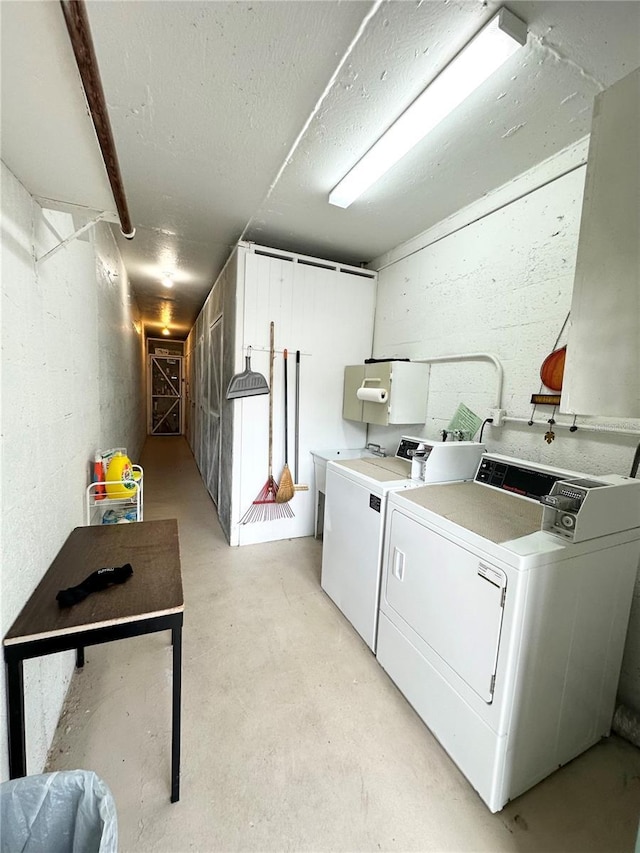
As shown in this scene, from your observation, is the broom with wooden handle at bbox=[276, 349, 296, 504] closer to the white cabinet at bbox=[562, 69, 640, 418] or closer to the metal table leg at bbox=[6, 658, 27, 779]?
the metal table leg at bbox=[6, 658, 27, 779]

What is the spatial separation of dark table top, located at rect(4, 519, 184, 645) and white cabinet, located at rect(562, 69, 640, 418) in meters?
1.46

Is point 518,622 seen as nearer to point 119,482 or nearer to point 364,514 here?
point 364,514

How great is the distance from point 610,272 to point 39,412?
1912 millimetres

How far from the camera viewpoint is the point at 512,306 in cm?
215

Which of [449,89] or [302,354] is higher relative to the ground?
[449,89]

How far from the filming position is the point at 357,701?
170cm

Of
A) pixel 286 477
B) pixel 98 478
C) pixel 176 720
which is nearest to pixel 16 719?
pixel 176 720

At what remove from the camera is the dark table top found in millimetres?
1048

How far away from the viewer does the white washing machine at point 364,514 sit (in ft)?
6.33

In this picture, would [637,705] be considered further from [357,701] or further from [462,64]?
[462,64]

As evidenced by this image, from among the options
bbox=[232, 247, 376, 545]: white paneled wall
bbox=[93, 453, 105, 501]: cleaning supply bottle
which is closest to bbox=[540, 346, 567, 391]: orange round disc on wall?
bbox=[232, 247, 376, 545]: white paneled wall

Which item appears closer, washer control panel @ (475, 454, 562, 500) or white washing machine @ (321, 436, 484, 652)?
washer control panel @ (475, 454, 562, 500)

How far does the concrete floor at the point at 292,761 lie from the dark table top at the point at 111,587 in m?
0.75

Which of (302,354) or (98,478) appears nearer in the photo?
(98,478)
